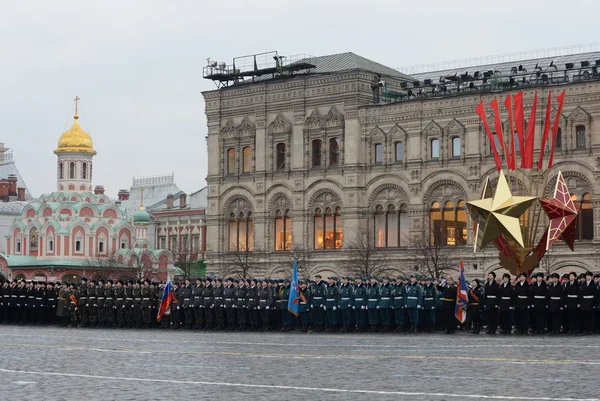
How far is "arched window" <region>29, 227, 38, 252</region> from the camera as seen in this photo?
86.1 m

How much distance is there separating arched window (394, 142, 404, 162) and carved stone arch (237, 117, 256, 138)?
7.76 meters

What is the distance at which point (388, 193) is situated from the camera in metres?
55.8

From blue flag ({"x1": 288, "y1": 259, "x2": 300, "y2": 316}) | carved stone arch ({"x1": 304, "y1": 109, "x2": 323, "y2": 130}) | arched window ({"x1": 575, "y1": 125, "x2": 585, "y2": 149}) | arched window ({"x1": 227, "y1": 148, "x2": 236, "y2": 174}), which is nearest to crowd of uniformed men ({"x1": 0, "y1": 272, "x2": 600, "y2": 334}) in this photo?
blue flag ({"x1": 288, "y1": 259, "x2": 300, "y2": 316})

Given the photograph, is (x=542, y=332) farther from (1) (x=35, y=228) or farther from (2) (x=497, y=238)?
(1) (x=35, y=228)

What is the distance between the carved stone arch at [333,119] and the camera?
5653 centimetres

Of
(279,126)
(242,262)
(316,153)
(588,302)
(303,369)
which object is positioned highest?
(279,126)

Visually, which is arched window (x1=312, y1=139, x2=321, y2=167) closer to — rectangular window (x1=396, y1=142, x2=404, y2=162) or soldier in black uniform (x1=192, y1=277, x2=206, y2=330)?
rectangular window (x1=396, y1=142, x2=404, y2=162)

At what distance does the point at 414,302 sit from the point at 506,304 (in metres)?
2.57

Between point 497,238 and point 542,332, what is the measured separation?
6345mm

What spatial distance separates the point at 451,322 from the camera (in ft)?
92.8

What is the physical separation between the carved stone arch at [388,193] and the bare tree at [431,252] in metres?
2.01

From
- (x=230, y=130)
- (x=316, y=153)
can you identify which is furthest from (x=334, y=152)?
(x=230, y=130)

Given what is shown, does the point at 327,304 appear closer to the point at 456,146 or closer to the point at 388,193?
the point at 456,146

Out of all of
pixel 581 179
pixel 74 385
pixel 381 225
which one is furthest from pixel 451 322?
pixel 381 225
